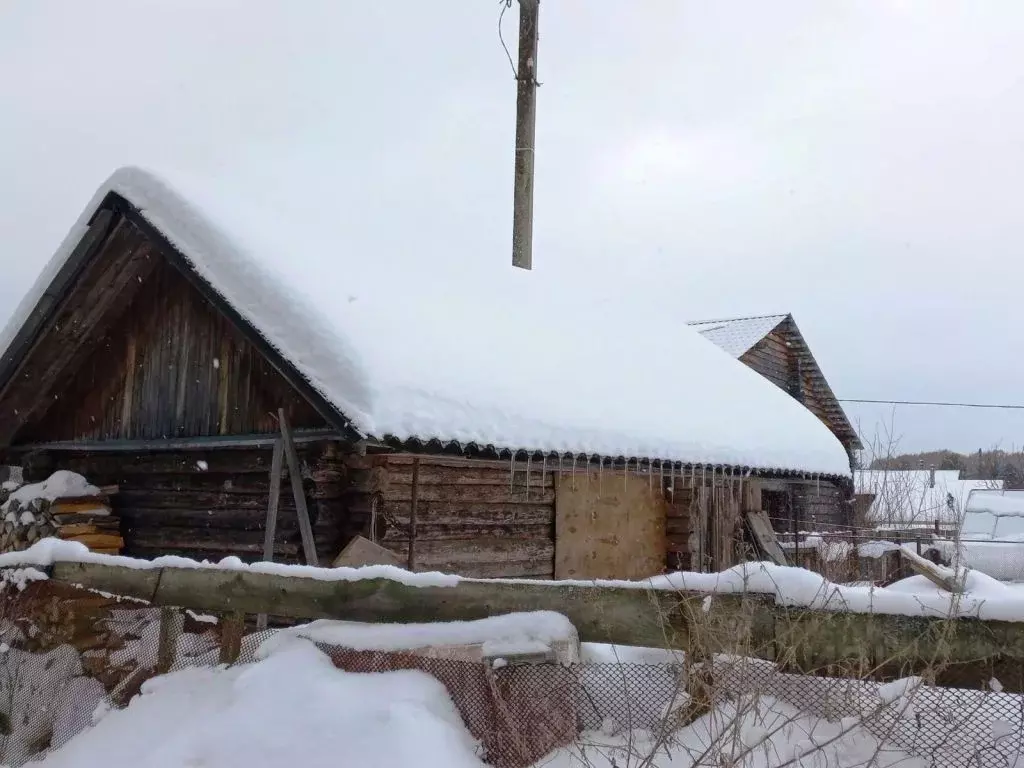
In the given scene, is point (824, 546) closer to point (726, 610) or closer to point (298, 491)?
point (298, 491)

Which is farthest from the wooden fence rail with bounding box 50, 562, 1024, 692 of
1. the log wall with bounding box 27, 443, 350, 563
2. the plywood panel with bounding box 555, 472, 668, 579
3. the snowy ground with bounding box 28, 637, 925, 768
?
the plywood panel with bounding box 555, 472, 668, 579

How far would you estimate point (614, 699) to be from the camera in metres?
3.07

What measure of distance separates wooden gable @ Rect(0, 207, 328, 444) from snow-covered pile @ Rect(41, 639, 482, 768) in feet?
11.0

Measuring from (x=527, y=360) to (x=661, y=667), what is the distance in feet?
20.5

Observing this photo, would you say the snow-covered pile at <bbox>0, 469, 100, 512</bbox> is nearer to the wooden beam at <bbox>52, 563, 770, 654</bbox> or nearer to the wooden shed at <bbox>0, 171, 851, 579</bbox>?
the wooden shed at <bbox>0, 171, 851, 579</bbox>

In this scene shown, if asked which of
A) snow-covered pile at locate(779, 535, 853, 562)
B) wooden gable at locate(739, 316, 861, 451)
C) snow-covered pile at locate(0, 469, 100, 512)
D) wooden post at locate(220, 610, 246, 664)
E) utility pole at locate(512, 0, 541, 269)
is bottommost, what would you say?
snow-covered pile at locate(779, 535, 853, 562)

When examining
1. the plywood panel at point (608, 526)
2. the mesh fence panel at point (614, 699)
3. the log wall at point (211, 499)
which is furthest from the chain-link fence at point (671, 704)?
the plywood panel at point (608, 526)

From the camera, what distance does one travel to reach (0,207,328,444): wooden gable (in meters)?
7.60

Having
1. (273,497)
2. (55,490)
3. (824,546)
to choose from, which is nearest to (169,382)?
(55,490)

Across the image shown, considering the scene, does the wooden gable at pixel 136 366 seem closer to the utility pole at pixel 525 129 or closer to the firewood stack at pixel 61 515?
the firewood stack at pixel 61 515

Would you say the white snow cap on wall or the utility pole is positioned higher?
the utility pole

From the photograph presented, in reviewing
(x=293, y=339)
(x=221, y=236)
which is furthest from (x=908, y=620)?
(x=221, y=236)

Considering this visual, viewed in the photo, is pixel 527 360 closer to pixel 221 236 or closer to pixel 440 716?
pixel 221 236

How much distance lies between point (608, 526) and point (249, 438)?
176 inches
